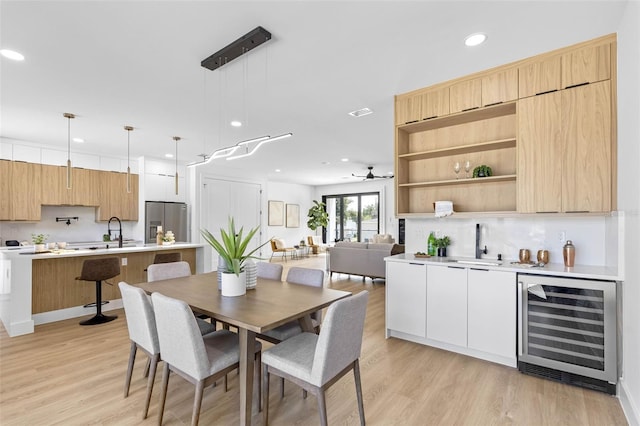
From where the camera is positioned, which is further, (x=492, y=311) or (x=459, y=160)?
(x=459, y=160)

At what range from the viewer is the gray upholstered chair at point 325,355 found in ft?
5.59

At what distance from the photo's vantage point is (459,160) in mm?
3605

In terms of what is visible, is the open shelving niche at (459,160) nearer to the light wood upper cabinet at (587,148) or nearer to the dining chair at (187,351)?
the light wood upper cabinet at (587,148)

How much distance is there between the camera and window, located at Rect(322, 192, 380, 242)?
36.2 feet

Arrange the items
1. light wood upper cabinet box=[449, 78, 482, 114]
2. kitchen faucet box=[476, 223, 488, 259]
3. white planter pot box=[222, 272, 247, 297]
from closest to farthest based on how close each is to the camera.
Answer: white planter pot box=[222, 272, 247, 297] < light wood upper cabinet box=[449, 78, 482, 114] < kitchen faucet box=[476, 223, 488, 259]

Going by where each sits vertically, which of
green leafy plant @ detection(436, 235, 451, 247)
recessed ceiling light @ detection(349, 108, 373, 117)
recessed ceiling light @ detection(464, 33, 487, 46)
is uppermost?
recessed ceiling light @ detection(464, 33, 487, 46)

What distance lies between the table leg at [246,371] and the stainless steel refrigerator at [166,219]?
18.3 ft

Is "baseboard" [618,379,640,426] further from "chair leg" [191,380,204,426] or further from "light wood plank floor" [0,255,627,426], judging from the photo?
"chair leg" [191,380,204,426]

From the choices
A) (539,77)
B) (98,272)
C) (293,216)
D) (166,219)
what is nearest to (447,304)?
(539,77)

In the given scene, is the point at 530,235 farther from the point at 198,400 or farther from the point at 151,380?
the point at 151,380

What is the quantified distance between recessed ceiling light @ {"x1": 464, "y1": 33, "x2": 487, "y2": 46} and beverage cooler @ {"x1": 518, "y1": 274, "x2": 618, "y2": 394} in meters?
1.92

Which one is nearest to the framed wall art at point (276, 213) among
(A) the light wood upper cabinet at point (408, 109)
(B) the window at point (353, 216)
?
(B) the window at point (353, 216)

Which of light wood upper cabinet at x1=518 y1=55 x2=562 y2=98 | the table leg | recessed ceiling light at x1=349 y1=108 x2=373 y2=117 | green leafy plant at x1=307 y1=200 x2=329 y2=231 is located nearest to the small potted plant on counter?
light wood upper cabinet at x1=518 y1=55 x2=562 y2=98

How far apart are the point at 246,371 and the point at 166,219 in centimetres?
577
